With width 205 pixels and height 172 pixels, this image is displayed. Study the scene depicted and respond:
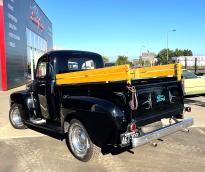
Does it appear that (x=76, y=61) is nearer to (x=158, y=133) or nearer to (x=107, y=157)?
(x=107, y=157)

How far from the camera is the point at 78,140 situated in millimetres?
5844

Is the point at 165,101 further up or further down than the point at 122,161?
further up

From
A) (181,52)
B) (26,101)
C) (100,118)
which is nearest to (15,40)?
(26,101)

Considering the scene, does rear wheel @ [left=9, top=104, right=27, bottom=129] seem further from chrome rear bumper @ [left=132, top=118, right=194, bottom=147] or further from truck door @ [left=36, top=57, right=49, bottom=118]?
chrome rear bumper @ [left=132, top=118, right=194, bottom=147]

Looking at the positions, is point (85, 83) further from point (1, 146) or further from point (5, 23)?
point (5, 23)

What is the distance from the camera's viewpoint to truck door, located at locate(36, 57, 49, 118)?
700 cm

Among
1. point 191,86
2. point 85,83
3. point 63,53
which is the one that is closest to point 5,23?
point 191,86

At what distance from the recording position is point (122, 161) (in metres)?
5.53

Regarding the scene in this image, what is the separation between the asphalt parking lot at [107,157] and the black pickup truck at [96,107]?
0.32m

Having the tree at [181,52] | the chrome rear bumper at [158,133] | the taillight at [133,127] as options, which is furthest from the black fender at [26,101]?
the tree at [181,52]

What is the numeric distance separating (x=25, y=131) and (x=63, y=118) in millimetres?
2496

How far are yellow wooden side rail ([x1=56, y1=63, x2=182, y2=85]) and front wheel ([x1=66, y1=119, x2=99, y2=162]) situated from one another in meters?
0.84

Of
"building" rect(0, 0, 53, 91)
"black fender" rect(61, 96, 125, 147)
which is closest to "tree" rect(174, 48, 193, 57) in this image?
"building" rect(0, 0, 53, 91)

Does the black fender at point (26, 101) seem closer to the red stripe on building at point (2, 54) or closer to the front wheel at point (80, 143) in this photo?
the front wheel at point (80, 143)
